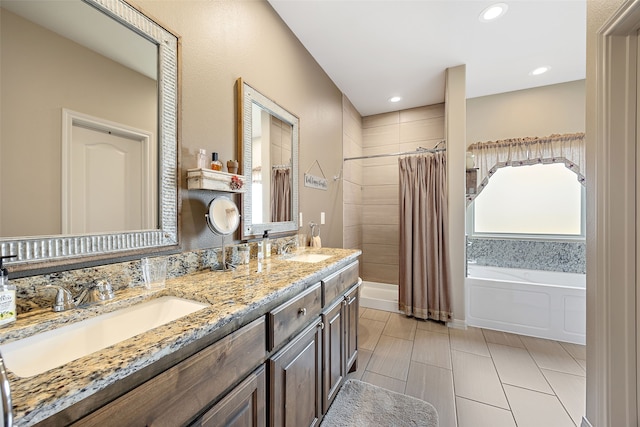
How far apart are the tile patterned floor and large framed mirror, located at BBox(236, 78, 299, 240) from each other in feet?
4.50

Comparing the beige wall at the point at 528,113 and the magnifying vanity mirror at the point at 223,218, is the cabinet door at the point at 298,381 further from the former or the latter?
the beige wall at the point at 528,113

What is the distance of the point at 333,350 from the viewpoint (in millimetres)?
1548

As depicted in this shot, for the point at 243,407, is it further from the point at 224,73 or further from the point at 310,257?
the point at 224,73

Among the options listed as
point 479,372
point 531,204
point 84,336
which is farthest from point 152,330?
point 531,204

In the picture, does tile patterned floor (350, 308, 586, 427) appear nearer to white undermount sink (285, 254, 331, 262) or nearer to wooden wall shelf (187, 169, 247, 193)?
white undermount sink (285, 254, 331, 262)

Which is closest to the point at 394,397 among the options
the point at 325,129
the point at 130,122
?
the point at 130,122

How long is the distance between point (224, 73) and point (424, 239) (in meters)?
2.54

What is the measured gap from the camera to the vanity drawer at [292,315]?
991 millimetres

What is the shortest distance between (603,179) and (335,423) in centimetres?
188

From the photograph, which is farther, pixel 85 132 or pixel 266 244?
pixel 266 244

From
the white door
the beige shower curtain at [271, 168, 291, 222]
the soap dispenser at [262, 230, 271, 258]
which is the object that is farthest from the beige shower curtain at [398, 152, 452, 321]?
the white door

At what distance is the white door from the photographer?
2.93 feet

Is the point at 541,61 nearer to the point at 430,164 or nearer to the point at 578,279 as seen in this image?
the point at 430,164

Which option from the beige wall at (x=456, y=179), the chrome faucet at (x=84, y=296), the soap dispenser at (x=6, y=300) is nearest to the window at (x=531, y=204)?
the beige wall at (x=456, y=179)
